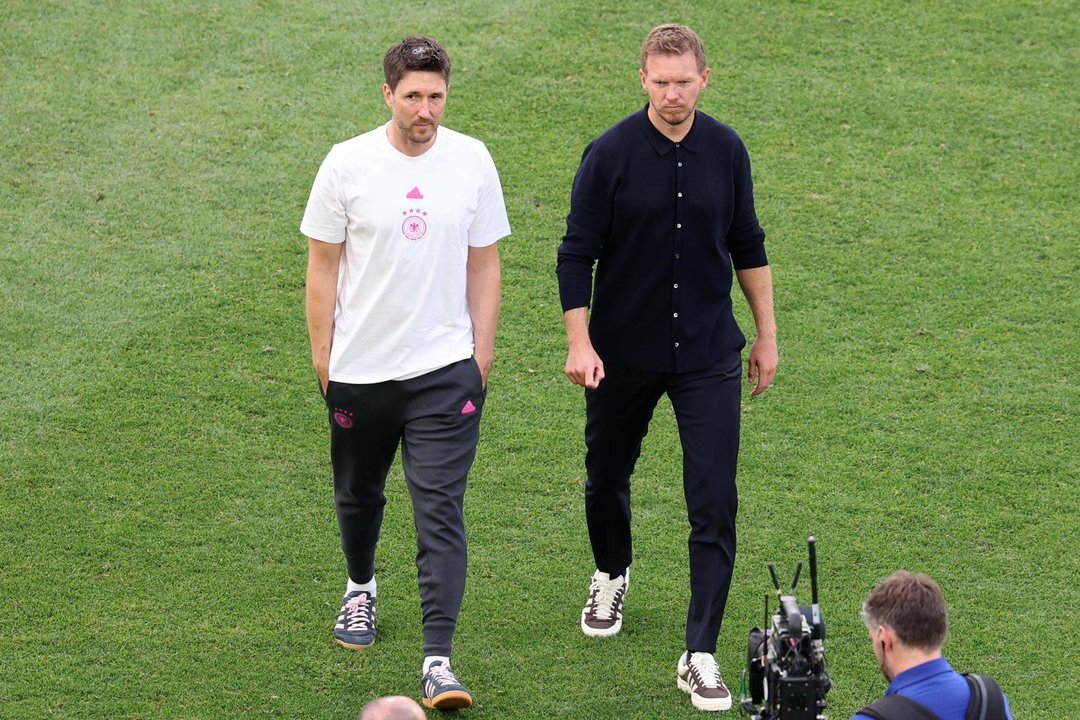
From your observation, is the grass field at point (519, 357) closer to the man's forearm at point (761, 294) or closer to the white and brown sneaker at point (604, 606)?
the white and brown sneaker at point (604, 606)

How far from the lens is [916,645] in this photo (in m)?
3.64

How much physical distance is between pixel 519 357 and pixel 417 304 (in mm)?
2372

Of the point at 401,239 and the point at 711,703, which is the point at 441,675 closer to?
the point at 711,703

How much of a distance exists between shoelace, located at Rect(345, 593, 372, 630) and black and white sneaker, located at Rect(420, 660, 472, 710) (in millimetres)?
477

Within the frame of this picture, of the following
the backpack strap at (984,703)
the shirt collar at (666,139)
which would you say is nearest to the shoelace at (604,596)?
the shirt collar at (666,139)

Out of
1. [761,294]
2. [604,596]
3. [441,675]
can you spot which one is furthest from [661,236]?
[441,675]

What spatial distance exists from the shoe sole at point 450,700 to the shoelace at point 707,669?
769 mm

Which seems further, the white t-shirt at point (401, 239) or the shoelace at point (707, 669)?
the shoelace at point (707, 669)

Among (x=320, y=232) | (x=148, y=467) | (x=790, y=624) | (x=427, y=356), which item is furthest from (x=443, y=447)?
(x=148, y=467)

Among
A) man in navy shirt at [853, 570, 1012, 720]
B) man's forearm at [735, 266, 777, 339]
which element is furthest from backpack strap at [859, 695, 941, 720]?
man's forearm at [735, 266, 777, 339]

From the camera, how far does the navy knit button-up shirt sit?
16.2 feet

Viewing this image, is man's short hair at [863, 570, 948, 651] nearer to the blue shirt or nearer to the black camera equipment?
the blue shirt

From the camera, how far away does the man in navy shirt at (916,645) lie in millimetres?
3557

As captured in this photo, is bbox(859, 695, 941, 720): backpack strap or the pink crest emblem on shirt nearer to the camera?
bbox(859, 695, 941, 720): backpack strap
